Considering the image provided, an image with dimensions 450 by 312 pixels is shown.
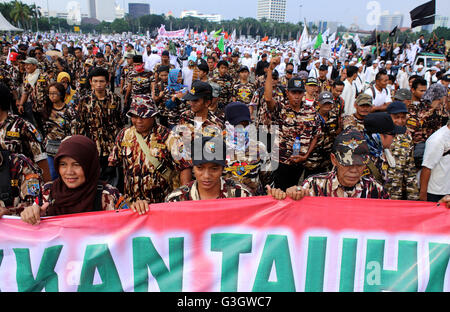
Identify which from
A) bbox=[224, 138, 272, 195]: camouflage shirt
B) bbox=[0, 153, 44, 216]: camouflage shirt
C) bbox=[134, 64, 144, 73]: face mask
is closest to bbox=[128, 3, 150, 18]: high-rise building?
bbox=[134, 64, 144, 73]: face mask

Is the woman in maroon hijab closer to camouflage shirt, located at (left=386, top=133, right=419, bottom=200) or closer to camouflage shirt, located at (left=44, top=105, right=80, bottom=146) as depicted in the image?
camouflage shirt, located at (left=44, top=105, right=80, bottom=146)

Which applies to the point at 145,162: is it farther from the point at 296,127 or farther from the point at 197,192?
the point at 296,127

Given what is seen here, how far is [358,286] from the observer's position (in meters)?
2.40

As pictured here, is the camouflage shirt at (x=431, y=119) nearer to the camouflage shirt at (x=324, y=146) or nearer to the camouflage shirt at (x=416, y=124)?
the camouflage shirt at (x=416, y=124)

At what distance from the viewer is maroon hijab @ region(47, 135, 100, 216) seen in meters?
2.47

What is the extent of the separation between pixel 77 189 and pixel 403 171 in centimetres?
311

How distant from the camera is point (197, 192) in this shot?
2.66 metres

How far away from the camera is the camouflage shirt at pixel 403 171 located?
3.59 meters

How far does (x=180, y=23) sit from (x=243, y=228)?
376ft

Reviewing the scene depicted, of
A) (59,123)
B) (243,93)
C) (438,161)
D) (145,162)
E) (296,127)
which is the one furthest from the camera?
(243,93)

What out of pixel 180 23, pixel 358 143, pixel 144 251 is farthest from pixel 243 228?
pixel 180 23

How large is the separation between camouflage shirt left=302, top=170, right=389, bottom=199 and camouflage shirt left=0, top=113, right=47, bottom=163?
250 centimetres

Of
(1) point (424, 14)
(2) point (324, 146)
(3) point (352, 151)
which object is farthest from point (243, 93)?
(1) point (424, 14)
